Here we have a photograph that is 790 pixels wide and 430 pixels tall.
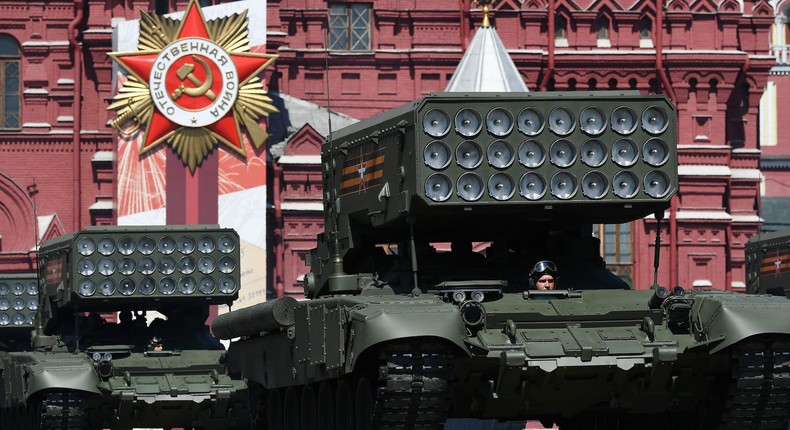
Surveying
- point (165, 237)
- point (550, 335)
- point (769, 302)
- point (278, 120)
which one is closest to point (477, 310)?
point (550, 335)

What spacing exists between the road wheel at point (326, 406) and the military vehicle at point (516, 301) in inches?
1.3

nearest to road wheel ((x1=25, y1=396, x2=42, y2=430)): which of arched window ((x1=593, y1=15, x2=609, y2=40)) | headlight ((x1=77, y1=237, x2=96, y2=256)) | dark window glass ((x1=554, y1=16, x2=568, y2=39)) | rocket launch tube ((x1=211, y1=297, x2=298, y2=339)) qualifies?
headlight ((x1=77, y1=237, x2=96, y2=256))

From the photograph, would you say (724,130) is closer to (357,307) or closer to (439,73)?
(439,73)

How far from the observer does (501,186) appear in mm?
17141

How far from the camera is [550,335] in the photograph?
16.5m

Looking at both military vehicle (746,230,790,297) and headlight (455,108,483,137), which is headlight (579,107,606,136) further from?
military vehicle (746,230,790,297)

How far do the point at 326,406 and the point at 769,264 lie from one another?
1390 centimetres

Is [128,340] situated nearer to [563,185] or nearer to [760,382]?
[563,185]

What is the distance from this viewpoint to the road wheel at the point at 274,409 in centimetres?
2069

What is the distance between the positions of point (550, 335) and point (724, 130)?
27.0m

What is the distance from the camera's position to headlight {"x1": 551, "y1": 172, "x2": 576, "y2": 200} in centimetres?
1723

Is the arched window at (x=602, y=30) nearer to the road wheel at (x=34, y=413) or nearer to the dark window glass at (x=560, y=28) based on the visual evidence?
the dark window glass at (x=560, y=28)

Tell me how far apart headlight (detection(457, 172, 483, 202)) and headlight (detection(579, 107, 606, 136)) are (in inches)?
38.8

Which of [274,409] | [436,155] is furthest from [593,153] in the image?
[274,409]
